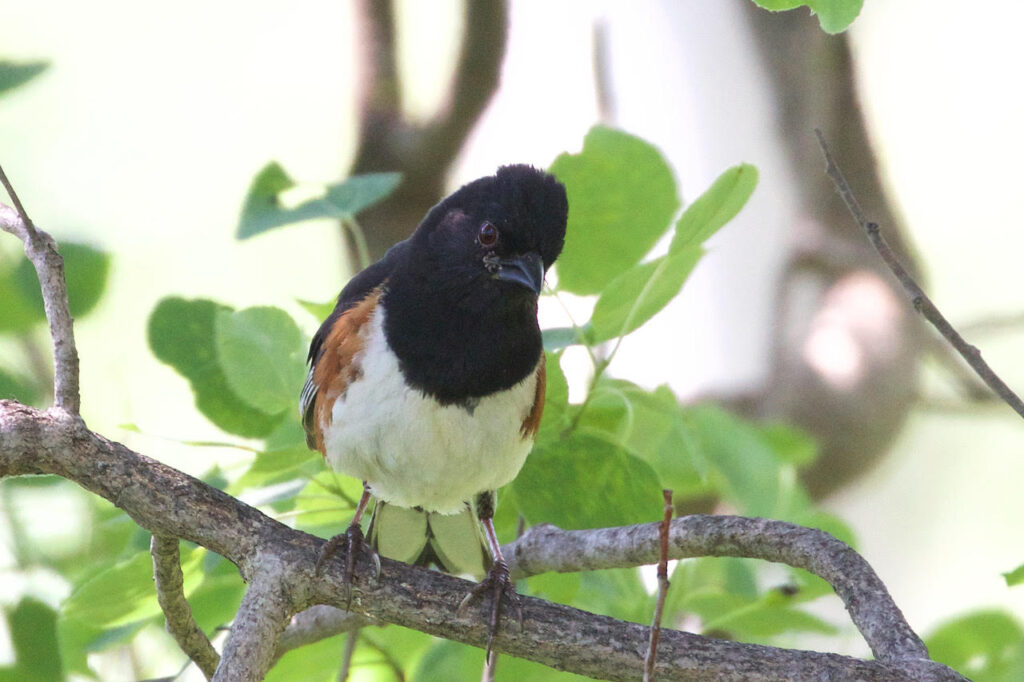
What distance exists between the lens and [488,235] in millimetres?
1974

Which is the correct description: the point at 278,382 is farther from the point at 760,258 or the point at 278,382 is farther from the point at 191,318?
the point at 760,258

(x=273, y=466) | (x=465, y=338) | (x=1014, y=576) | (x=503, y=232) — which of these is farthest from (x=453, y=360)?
(x=1014, y=576)

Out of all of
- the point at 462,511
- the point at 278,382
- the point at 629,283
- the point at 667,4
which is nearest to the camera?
the point at 629,283

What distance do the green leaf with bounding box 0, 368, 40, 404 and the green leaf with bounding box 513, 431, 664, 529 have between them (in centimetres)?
101

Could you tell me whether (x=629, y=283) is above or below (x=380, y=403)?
above

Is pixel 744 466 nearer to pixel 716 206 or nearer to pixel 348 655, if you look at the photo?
pixel 716 206

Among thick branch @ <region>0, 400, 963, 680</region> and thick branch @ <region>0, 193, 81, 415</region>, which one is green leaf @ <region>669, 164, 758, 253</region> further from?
thick branch @ <region>0, 193, 81, 415</region>

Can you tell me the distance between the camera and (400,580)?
5.62ft

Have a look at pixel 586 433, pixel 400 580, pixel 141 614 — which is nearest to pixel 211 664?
pixel 141 614

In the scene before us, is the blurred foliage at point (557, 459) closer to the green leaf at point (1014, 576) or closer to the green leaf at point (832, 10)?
the green leaf at point (1014, 576)

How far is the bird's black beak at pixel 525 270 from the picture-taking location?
6.22 feet

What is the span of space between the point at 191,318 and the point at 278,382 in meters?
0.29

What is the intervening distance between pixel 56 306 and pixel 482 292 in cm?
77

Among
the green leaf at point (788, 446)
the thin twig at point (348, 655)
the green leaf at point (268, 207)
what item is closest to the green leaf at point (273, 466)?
the thin twig at point (348, 655)
